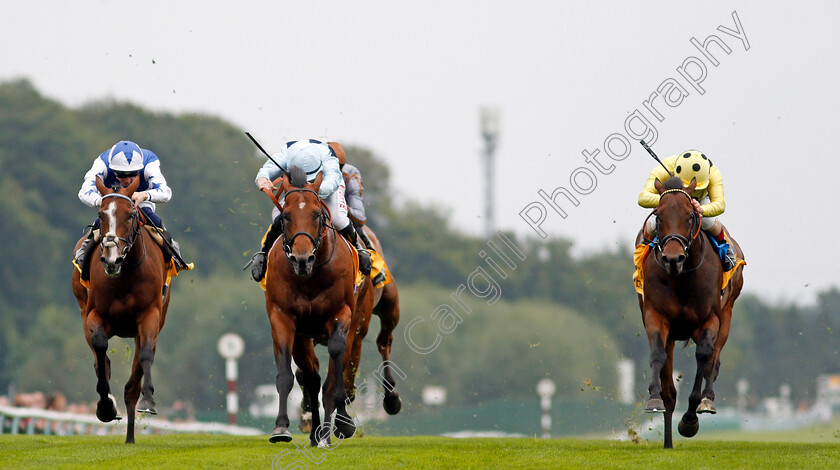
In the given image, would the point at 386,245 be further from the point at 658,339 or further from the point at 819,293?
the point at 658,339

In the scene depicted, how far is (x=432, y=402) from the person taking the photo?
139 ft

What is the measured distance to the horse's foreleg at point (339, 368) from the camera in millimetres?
11070

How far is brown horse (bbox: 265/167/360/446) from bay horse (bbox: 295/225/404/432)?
1.22 m

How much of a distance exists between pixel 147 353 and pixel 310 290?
6.26 feet

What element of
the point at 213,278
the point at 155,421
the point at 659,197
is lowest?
the point at 155,421

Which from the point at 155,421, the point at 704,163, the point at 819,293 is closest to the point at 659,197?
the point at 704,163

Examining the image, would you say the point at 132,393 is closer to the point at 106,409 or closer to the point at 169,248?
the point at 106,409

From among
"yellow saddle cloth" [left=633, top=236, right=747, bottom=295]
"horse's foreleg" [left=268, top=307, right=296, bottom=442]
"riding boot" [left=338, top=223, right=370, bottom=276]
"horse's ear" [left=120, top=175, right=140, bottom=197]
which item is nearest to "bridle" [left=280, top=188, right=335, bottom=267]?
"horse's foreleg" [left=268, top=307, right=296, bottom=442]

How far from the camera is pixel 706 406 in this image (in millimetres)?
11703

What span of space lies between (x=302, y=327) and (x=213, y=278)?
30050 mm

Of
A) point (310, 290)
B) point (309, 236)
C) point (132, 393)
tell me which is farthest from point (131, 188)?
point (132, 393)

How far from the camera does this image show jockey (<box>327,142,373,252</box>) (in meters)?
13.3

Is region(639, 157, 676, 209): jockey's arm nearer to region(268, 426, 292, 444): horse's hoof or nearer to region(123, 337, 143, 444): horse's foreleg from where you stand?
region(268, 426, 292, 444): horse's hoof

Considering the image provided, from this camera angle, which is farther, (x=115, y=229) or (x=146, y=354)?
(x=146, y=354)
